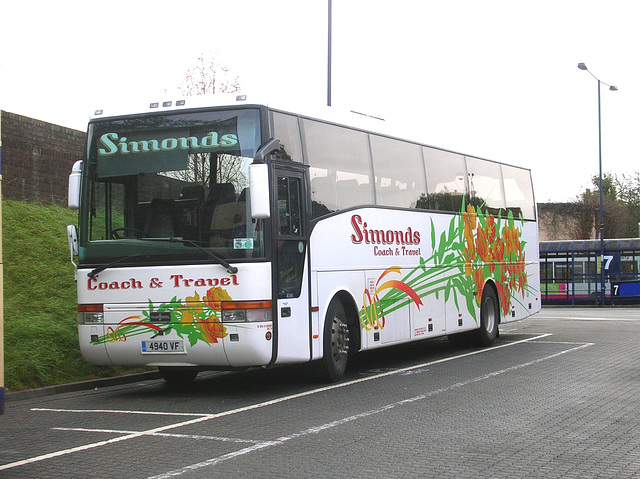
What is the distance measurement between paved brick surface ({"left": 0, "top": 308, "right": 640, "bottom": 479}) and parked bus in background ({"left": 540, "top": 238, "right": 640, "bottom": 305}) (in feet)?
86.8

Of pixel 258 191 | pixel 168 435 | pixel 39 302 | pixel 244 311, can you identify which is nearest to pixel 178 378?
pixel 244 311

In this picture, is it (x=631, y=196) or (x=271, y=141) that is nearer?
(x=271, y=141)

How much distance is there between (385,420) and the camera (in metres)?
8.84

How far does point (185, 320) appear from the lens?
10.5 m

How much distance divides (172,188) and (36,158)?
1042 cm

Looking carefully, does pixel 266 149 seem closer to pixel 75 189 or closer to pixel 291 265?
pixel 291 265

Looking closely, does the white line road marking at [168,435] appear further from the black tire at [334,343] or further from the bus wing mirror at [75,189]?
the black tire at [334,343]

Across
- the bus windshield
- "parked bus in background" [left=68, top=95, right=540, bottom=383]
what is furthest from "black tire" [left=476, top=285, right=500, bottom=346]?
the bus windshield

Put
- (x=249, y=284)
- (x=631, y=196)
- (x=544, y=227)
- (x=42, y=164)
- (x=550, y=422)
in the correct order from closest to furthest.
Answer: (x=550, y=422)
(x=249, y=284)
(x=42, y=164)
(x=544, y=227)
(x=631, y=196)

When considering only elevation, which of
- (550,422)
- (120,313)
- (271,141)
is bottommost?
(550,422)

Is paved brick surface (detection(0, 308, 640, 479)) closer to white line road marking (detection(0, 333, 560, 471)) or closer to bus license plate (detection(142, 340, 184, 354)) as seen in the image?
white line road marking (detection(0, 333, 560, 471))

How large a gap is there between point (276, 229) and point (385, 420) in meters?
2.91

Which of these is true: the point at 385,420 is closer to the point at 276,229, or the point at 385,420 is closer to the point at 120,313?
the point at 276,229

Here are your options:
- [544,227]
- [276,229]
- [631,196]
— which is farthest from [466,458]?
[631,196]
